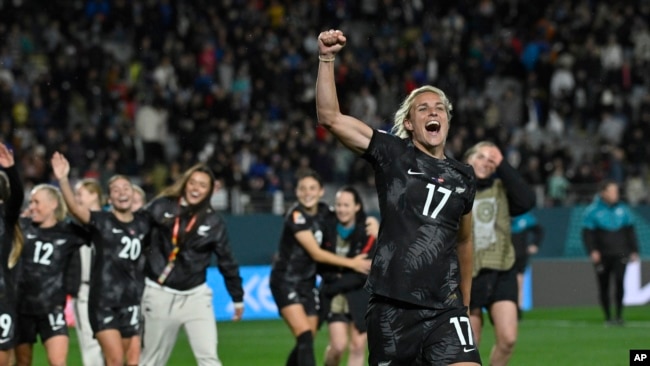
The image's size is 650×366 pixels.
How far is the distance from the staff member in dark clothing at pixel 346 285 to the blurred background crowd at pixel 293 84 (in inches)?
444

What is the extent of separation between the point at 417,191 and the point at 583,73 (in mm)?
24883

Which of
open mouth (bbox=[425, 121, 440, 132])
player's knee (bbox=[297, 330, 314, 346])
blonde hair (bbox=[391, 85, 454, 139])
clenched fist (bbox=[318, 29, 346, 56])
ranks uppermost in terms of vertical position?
clenched fist (bbox=[318, 29, 346, 56])

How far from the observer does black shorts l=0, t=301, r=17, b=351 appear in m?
9.52

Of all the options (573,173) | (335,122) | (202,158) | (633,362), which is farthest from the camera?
(573,173)

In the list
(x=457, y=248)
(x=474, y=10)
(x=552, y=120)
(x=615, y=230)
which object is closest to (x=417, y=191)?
(x=457, y=248)

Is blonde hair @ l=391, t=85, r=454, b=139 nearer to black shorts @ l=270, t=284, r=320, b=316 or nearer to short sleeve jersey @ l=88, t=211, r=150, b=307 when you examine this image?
short sleeve jersey @ l=88, t=211, r=150, b=307

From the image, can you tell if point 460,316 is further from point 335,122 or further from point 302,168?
point 302,168

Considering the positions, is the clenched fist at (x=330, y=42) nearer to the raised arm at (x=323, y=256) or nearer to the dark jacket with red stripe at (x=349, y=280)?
the raised arm at (x=323, y=256)

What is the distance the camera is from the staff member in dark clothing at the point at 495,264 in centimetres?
1178

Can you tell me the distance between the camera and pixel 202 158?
25828mm

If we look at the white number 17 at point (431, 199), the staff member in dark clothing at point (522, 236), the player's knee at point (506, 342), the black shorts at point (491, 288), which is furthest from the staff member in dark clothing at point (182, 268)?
the staff member in dark clothing at point (522, 236)

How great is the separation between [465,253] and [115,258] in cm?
434

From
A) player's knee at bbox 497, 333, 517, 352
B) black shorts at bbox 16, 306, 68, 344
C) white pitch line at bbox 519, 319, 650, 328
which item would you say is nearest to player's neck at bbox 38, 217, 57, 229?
black shorts at bbox 16, 306, 68, 344

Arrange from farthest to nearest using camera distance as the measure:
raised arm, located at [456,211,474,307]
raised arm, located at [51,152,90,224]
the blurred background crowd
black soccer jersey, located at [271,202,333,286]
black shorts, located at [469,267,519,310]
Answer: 1. the blurred background crowd
2. black soccer jersey, located at [271,202,333,286]
3. black shorts, located at [469,267,519,310]
4. raised arm, located at [51,152,90,224]
5. raised arm, located at [456,211,474,307]
